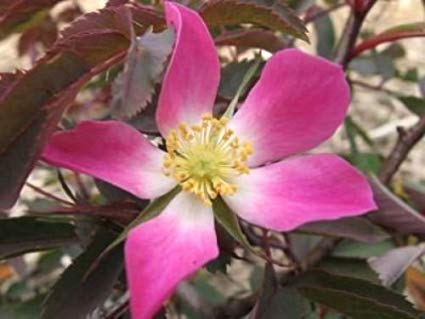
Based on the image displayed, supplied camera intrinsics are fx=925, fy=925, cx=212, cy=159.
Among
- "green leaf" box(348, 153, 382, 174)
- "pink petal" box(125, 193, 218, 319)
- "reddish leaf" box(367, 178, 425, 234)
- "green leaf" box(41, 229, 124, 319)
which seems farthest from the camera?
"green leaf" box(348, 153, 382, 174)

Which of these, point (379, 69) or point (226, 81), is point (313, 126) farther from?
point (379, 69)

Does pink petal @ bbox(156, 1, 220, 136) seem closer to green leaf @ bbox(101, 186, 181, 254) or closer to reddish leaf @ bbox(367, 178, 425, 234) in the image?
green leaf @ bbox(101, 186, 181, 254)

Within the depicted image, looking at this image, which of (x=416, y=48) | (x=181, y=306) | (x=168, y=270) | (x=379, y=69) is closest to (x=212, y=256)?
(x=168, y=270)

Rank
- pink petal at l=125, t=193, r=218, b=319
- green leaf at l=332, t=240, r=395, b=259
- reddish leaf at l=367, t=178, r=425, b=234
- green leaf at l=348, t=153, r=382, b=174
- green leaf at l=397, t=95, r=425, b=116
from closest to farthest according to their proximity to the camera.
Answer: pink petal at l=125, t=193, r=218, b=319, reddish leaf at l=367, t=178, r=425, b=234, green leaf at l=332, t=240, r=395, b=259, green leaf at l=397, t=95, r=425, b=116, green leaf at l=348, t=153, r=382, b=174

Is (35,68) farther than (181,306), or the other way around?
(181,306)

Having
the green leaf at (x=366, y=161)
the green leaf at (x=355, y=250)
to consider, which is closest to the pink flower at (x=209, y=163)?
the green leaf at (x=355, y=250)

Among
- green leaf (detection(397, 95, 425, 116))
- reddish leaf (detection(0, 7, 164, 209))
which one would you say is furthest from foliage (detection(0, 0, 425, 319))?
green leaf (detection(397, 95, 425, 116))
